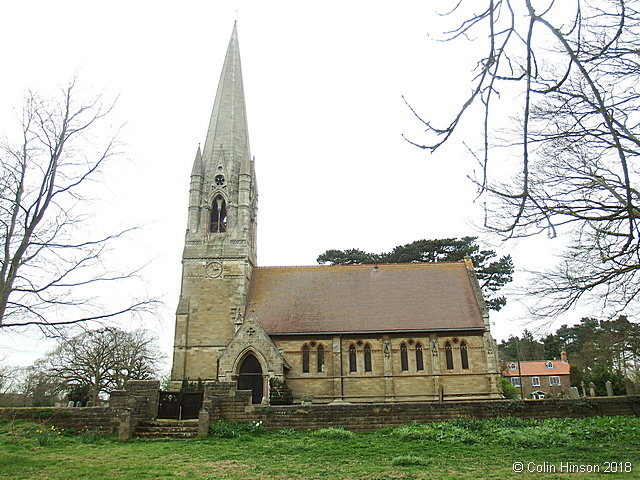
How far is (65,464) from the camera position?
33.6 ft

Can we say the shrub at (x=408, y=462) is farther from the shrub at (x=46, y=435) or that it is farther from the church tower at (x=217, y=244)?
the church tower at (x=217, y=244)

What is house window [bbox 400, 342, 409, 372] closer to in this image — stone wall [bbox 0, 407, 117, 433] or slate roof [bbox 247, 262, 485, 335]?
slate roof [bbox 247, 262, 485, 335]

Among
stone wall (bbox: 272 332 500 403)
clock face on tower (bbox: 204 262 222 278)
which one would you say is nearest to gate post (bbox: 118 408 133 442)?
A: stone wall (bbox: 272 332 500 403)

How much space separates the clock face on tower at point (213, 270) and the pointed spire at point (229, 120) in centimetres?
673

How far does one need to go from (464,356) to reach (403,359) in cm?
321

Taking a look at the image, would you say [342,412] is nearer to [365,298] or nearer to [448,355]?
[448,355]

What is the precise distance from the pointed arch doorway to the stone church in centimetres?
5

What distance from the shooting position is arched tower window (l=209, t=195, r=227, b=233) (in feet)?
102

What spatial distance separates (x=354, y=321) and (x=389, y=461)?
56.8ft

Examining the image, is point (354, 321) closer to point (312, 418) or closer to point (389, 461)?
point (312, 418)

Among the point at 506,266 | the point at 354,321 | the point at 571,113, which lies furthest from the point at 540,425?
the point at 506,266

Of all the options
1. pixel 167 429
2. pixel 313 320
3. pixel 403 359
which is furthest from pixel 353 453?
pixel 313 320

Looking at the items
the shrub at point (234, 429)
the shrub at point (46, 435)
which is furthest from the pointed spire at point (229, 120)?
the shrub at point (46, 435)

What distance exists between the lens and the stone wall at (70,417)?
14.8 metres
